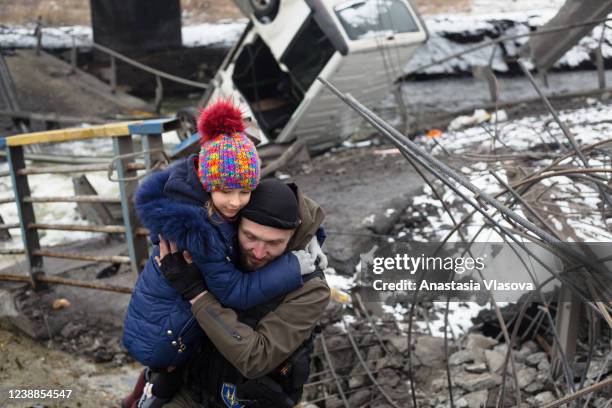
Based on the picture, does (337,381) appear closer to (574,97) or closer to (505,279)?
(505,279)

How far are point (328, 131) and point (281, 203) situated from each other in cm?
859

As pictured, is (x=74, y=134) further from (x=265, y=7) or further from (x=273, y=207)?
(x=265, y=7)

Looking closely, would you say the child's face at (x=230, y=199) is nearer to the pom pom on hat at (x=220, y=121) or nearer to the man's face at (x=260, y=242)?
the man's face at (x=260, y=242)

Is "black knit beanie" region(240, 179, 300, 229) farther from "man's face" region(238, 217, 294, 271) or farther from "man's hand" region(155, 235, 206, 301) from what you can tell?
"man's hand" region(155, 235, 206, 301)

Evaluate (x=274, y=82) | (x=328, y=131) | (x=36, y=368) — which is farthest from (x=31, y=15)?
(x=36, y=368)

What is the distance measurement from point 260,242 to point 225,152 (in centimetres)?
29

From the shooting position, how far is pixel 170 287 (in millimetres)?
2016

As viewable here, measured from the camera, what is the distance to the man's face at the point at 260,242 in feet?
6.27

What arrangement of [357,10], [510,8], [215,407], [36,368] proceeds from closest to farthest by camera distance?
[215,407]
[36,368]
[357,10]
[510,8]

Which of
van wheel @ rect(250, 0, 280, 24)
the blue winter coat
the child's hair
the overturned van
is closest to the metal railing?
the blue winter coat

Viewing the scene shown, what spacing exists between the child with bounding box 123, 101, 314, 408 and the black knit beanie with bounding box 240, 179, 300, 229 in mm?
30

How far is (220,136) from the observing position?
1989mm

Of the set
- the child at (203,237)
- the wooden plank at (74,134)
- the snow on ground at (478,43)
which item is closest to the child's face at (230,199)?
the child at (203,237)

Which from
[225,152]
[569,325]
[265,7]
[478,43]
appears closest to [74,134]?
[225,152]
